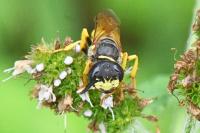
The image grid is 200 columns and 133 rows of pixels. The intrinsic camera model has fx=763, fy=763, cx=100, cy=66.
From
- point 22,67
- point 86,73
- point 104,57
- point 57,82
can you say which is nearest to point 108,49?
point 104,57

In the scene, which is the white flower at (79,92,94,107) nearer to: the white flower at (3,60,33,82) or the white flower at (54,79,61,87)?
the white flower at (54,79,61,87)

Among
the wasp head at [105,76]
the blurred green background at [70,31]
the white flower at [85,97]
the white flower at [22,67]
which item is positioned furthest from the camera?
the blurred green background at [70,31]

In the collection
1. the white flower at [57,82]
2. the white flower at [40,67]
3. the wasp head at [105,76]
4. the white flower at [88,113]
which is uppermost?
the white flower at [40,67]

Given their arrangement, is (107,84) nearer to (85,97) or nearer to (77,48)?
(85,97)

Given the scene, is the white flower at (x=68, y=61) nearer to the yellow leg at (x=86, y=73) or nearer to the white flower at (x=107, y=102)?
the yellow leg at (x=86, y=73)

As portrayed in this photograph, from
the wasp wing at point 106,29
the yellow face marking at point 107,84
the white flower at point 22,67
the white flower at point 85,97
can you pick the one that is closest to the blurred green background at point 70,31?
the wasp wing at point 106,29

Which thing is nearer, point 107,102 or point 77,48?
point 107,102

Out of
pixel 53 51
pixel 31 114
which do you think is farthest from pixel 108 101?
pixel 31 114

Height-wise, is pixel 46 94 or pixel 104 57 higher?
pixel 104 57
